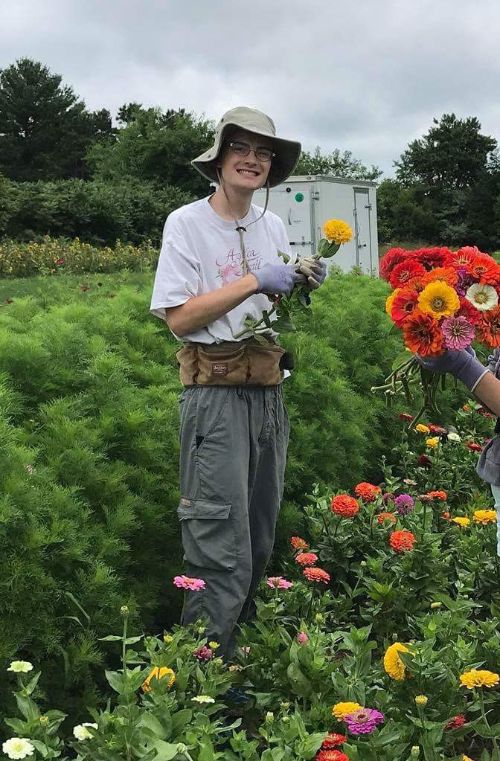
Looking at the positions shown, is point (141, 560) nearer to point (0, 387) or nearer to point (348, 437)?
point (0, 387)

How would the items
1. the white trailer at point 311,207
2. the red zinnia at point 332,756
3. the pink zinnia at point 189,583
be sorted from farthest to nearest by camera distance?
the white trailer at point 311,207, the pink zinnia at point 189,583, the red zinnia at point 332,756

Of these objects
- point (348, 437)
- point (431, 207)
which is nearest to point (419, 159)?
point (431, 207)

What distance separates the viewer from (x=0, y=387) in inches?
112

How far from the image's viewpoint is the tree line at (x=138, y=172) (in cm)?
2839

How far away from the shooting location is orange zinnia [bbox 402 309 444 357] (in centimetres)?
186

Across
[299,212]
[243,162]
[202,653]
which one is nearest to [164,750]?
[202,653]

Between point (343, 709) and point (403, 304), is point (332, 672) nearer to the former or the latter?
point (343, 709)

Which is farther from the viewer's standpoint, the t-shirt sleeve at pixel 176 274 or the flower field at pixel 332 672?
the t-shirt sleeve at pixel 176 274

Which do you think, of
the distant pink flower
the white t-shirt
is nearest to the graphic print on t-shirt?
the white t-shirt

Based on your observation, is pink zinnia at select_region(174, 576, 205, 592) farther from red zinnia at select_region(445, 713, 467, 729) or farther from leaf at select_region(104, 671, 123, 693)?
red zinnia at select_region(445, 713, 467, 729)

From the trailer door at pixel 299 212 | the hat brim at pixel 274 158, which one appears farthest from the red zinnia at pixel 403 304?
the trailer door at pixel 299 212

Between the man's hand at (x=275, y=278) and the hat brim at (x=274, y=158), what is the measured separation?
0.42 metres

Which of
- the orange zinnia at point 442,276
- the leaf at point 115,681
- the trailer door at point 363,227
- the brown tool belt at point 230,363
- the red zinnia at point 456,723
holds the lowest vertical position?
the red zinnia at point 456,723

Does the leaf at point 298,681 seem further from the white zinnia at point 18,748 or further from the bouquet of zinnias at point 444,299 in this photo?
the bouquet of zinnias at point 444,299
